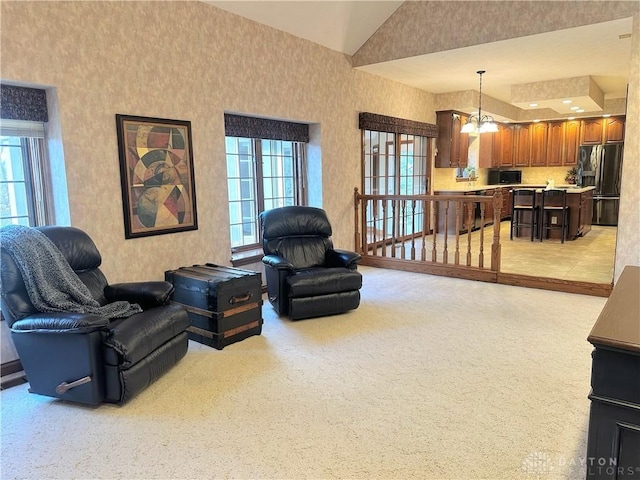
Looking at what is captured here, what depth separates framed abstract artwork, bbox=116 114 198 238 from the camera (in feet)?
11.7

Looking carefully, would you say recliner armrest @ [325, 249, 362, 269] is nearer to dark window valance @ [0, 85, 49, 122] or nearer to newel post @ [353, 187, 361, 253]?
newel post @ [353, 187, 361, 253]

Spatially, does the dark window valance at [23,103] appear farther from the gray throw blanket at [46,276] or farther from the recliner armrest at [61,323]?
the recliner armrest at [61,323]

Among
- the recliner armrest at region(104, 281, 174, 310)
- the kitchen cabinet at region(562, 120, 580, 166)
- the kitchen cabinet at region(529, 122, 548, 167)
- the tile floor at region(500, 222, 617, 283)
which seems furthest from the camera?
the kitchen cabinet at region(529, 122, 548, 167)

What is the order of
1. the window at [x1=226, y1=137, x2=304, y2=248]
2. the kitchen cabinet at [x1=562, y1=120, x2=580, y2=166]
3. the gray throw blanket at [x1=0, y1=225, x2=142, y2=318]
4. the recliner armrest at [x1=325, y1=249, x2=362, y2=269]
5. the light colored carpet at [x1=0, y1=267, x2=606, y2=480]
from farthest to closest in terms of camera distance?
the kitchen cabinet at [x1=562, y1=120, x2=580, y2=166] < the window at [x1=226, y1=137, x2=304, y2=248] < the recliner armrest at [x1=325, y1=249, x2=362, y2=269] < the gray throw blanket at [x1=0, y1=225, x2=142, y2=318] < the light colored carpet at [x1=0, y1=267, x2=606, y2=480]

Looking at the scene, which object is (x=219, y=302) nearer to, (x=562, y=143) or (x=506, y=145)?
(x=506, y=145)

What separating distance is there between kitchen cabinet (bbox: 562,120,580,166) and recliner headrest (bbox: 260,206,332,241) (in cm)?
779

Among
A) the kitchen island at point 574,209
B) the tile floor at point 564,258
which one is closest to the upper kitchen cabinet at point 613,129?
the kitchen island at point 574,209

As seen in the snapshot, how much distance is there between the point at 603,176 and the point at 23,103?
10.1 metres

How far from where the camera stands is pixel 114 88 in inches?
135

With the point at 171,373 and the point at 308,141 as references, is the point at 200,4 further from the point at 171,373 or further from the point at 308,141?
the point at 171,373

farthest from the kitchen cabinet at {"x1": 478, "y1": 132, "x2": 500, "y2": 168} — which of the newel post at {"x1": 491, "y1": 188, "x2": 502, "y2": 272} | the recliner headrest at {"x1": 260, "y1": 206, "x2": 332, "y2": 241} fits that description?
the recliner headrest at {"x1": 260, "y1": 206, "x2": 332, "y2": 241}

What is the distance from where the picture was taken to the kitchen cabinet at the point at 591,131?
31.1ft

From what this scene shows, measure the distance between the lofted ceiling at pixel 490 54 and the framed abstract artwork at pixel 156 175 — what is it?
1.36 m

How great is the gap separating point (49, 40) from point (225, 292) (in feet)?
7.00
